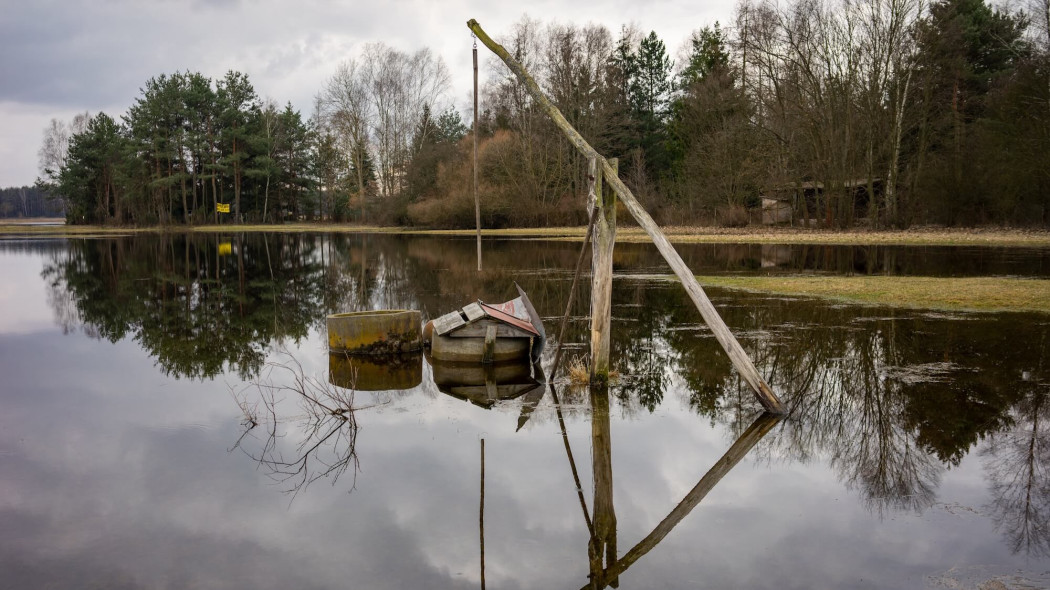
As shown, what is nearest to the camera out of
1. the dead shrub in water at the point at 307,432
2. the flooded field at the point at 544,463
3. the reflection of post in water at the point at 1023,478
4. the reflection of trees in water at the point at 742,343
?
the flooded field at the point at 544,463

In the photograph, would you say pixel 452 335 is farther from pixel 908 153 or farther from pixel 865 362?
pixel 908 153

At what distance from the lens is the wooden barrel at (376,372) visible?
33.0 ft

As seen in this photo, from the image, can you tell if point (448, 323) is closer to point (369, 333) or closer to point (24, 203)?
point (369, 333)

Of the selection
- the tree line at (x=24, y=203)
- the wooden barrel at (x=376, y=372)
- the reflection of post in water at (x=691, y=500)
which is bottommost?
the reflection of post in water at (x=691, y=500)

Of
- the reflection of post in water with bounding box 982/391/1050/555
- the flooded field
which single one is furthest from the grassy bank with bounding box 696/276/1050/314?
the reflection of post in water with bounding box 982/391/1050/555

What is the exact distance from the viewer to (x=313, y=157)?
7881 cm

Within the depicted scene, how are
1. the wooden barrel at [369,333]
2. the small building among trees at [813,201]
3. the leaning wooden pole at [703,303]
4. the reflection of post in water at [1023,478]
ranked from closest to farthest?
the reflection of post in water at [1023,478] → the leaning wooden pole at [703,303] → the wooden barrel at [369,333] → the small building among trees at [813,201]

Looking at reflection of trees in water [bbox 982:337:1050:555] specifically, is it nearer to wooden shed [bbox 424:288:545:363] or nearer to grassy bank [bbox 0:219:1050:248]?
wooden shed [bbox 424:288:545:363]

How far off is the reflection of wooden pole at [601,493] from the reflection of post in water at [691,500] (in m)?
0.03

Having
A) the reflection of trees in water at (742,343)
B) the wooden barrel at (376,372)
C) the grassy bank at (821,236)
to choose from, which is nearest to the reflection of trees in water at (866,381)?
the reflection of trees in water at (742,343)

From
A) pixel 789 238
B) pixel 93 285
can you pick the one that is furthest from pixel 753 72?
pixel 93 285

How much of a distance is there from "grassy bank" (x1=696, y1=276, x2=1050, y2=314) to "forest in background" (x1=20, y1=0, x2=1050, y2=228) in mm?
19081

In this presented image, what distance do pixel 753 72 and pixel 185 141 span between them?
165 ft

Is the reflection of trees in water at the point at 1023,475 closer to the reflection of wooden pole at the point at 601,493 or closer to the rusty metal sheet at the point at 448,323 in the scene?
the reflection of wooden pole at the point at 601,493
